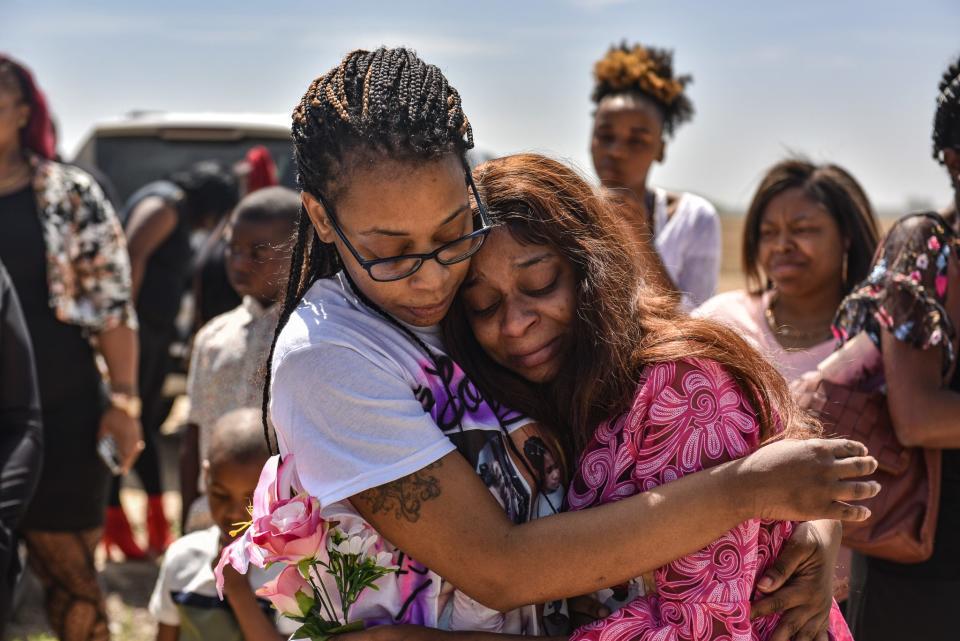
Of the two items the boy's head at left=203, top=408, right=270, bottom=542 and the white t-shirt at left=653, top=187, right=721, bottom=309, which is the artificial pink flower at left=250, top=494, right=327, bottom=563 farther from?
the white t-shirt at left=653, top=187, right=721, bottom=309

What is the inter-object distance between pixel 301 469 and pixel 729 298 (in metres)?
2.47

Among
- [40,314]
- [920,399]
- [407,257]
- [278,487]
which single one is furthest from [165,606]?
[920,399]

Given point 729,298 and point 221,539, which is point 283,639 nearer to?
point 221,539

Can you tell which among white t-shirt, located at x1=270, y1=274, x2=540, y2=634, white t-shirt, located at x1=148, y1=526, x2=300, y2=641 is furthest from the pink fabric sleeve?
white t-shirt, located at x1=148, y1=526, x2=300, y2=641

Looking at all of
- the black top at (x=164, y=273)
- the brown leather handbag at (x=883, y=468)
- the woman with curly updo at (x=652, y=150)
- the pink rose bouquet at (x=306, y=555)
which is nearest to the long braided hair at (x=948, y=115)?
the brown leather handbag at (x=883, y=468)

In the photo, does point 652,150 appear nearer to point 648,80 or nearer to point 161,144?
point 648,80

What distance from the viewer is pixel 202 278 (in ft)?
18.3

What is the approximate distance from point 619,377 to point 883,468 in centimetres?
120

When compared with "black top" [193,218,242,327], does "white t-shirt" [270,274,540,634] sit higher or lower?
higher

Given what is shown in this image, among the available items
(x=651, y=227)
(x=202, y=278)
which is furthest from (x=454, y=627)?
(x=202, y=278)

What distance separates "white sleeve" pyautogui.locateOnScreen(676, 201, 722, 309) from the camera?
4.46m

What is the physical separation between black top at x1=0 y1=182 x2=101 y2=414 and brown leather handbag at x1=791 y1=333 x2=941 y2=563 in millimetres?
2872

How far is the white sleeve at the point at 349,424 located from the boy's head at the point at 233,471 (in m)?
1.30

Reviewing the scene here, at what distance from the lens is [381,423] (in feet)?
5.96
